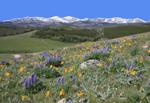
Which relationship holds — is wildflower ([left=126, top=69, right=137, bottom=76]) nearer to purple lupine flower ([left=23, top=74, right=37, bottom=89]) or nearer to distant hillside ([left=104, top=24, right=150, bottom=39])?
purple lupine flower ([left=23, top=74, right=37, bottom=89])

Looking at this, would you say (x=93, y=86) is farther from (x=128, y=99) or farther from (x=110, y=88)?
(x=128, y=99)

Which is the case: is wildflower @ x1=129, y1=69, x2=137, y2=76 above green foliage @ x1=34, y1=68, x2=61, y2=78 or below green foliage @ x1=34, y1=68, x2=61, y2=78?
above

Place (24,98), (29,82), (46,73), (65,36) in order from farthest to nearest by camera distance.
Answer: (65,36), (46,73), (29,82), (24,98)

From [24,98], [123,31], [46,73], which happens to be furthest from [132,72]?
[123,31]

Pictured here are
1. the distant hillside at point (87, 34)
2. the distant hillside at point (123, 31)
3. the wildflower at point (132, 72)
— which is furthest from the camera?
the distant hillside at point (123, 31)

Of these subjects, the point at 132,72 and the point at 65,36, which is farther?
the point at 65,36

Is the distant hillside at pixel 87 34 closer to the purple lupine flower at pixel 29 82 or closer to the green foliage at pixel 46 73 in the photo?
the green foliage at pixel 46 73

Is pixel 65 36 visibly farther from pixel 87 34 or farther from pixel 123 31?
pixel 87 34

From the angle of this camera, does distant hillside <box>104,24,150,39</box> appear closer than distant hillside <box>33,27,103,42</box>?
No

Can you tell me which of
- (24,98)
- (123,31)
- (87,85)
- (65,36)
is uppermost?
(87,85)

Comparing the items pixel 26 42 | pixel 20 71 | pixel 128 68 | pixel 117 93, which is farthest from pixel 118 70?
pixel 26 42

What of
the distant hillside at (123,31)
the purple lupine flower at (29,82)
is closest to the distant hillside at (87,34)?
the distant hillside at (123,31)

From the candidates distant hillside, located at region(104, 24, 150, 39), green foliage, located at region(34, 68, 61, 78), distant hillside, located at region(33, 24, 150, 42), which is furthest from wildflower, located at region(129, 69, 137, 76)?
distant hillside, located at region(104, 24, 150, 39)

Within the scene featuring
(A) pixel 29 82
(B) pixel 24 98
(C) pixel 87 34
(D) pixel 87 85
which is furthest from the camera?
(C) pixel 87 34
